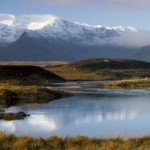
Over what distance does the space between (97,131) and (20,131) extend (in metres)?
7.43

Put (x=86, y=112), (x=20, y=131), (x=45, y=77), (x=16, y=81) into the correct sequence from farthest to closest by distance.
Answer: (x=45, y=77)
(x=16, y=81)
(x=86, y=112)
(x=20, y=131)

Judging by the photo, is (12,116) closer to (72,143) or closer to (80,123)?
(80,123)

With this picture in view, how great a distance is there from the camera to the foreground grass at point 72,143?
31.8 metres

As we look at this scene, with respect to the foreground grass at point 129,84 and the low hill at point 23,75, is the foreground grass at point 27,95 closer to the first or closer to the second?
the low hill at point 23,75

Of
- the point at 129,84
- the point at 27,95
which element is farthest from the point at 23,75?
the point at 27,95

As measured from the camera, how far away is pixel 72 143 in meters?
33.7

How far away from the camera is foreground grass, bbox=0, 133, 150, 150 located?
104 feet

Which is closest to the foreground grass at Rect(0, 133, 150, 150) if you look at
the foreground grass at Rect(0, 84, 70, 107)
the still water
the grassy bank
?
the still water

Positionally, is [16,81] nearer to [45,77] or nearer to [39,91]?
[45,77]

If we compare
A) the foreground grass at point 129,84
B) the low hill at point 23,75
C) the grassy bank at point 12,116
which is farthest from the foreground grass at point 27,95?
the foreground grass at point 129,84

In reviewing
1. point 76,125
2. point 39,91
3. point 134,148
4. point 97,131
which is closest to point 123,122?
point 76,125

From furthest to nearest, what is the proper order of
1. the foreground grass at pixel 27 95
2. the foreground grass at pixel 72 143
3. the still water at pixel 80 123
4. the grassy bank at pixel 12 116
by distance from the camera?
the foreground grass at pixel 27 95
the grassy bank at pixel 12 116
the still water at pixel 80 123
the foreground grass at pixel 72 143

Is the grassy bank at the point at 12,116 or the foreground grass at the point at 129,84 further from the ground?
the grassy bank at the point at 12,116

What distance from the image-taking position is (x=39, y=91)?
100 m
